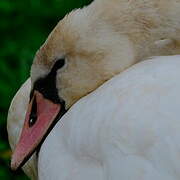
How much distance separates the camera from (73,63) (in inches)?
84.8

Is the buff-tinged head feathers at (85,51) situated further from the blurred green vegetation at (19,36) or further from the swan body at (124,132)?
the blurred green vegetation at (19,36)

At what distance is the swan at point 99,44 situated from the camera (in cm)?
213

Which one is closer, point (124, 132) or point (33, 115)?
point (124, 132)

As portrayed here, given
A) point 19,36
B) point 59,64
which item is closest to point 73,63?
point 59,64

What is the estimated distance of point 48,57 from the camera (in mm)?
2139

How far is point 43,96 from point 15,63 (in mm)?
1106

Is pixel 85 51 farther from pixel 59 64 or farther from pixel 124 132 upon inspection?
pixel 124 132

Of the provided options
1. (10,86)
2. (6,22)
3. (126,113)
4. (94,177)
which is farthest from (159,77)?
(6,22)

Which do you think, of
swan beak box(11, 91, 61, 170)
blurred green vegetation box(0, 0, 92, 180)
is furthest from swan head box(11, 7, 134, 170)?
blurred green vegetation box(0, 0, 92, 180)

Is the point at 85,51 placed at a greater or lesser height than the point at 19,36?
greater

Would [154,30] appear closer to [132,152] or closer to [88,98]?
[88,98]

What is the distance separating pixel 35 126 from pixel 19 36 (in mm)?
1269

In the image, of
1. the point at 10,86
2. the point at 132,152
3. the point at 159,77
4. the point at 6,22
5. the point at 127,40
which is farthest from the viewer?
the point at 6,22

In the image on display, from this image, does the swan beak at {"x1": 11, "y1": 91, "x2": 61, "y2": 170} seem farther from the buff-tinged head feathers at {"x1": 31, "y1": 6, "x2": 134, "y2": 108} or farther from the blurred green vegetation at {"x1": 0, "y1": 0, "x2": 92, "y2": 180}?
the blurred green vegetation at {"x1": 0, "y1": 0, "x2": 92, "y2": 180}
